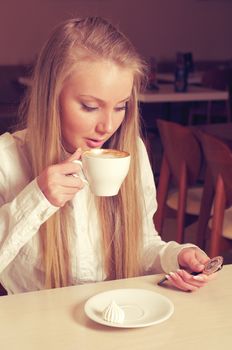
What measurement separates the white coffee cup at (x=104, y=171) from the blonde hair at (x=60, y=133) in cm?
22

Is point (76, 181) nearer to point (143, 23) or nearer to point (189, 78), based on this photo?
point (189, 78)

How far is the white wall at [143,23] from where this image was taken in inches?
258

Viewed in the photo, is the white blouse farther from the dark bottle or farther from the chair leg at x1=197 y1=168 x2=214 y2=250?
the dark bottle

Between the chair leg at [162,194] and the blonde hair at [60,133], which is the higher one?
the blonde hair at [60,133]

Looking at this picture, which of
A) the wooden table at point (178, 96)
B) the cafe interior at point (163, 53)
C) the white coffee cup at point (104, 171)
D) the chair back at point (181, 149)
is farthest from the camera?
the cafe interior at point (163, 53)

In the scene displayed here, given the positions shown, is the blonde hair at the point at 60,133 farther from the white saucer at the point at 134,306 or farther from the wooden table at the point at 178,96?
the wooden table at the point at 178,96

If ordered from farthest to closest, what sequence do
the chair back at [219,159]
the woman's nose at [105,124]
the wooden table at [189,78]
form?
the wooden table at [189,78] → the chair back at [219,159] → the woman's nose at [105,124]

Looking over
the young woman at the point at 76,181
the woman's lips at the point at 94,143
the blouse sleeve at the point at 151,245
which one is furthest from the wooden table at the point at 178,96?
the woman's lips at the point at 94,143

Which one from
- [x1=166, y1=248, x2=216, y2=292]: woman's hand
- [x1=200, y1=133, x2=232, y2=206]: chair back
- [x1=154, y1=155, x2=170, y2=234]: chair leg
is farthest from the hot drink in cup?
[x1=154, y1=155, x2=170, y2=234]: chair leg

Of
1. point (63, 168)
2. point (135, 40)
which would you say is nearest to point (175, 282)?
point (63, 168)

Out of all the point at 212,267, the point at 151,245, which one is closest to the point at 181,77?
the point at 151,245

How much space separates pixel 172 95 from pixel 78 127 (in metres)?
3.48

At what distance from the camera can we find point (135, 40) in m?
7.11

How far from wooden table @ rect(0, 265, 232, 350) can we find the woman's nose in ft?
1.06
